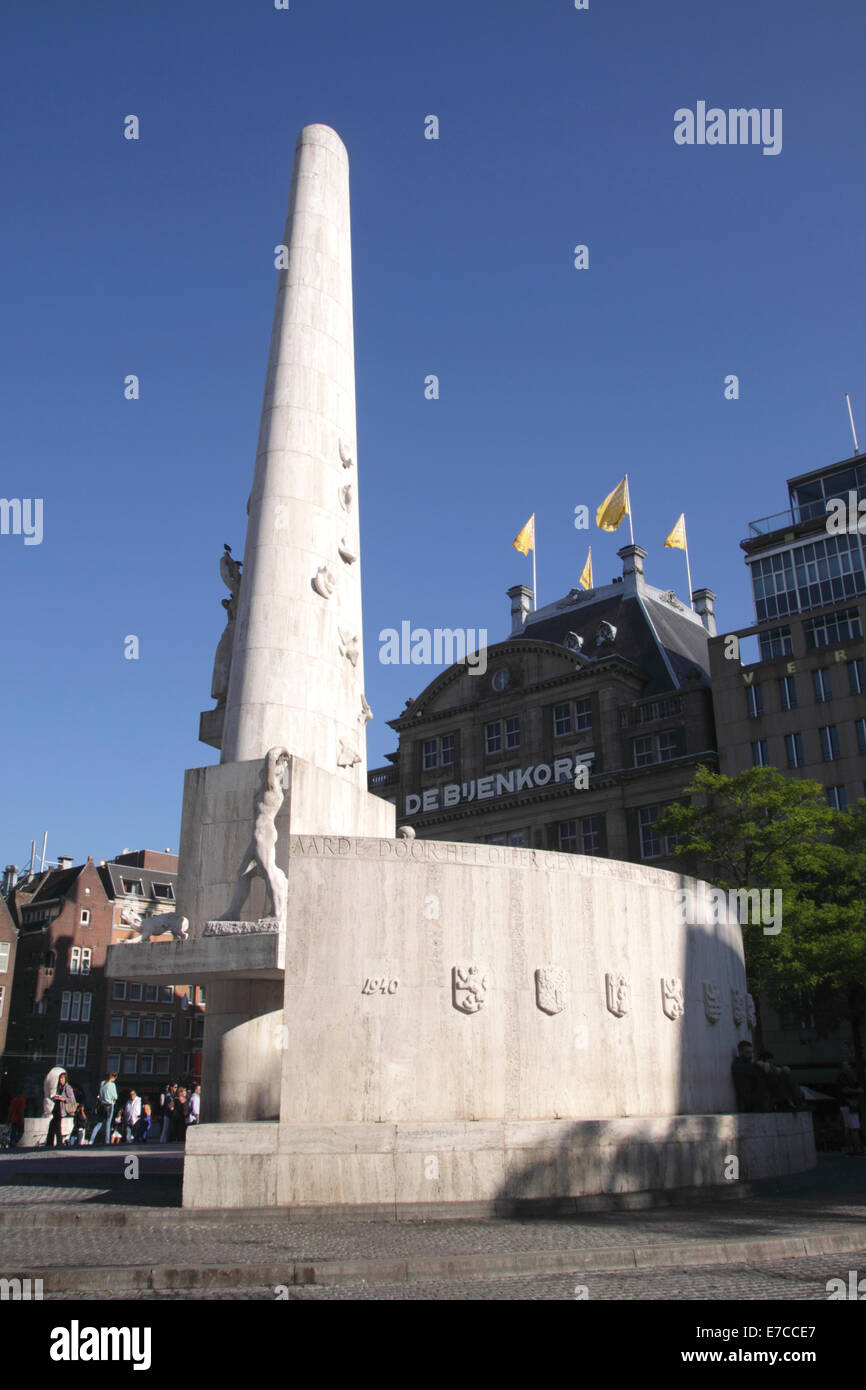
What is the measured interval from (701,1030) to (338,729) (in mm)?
7533

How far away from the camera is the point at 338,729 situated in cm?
1902

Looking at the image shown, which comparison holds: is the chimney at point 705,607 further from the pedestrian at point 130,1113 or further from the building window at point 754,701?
the pedestrian at point 130,1113

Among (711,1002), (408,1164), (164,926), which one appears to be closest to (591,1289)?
(408,1164)

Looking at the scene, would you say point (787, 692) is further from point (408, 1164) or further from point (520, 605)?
point (408, 1164)

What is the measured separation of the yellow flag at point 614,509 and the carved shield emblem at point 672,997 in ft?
164

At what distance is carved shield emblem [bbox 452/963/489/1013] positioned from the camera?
1512cm

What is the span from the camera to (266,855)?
15594 mm

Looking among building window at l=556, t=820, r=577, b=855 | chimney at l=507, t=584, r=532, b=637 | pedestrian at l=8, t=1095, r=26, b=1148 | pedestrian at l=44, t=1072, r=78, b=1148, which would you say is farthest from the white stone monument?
chimney at l=507, t=584, r=532, b=637

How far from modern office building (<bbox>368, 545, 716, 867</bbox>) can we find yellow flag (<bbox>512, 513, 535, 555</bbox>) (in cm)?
469

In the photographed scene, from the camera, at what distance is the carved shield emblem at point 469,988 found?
49.6 ft

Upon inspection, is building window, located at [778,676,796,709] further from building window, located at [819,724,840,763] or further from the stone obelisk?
the stone obelisk

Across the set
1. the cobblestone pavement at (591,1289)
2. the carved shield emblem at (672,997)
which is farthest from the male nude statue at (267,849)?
the cobblestone pavement at (591,1289)

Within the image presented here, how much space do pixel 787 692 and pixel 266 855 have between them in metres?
47.0
